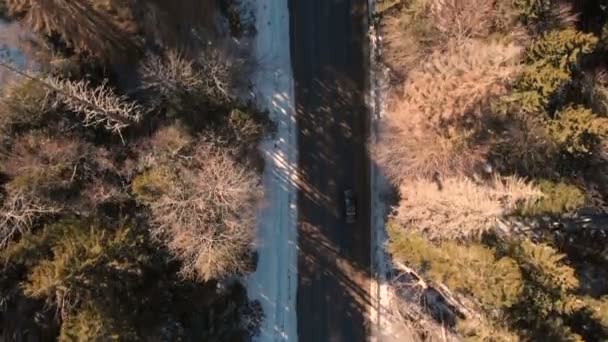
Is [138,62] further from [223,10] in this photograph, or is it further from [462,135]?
[462,135]

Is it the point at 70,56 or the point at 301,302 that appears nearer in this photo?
the point at 70,56

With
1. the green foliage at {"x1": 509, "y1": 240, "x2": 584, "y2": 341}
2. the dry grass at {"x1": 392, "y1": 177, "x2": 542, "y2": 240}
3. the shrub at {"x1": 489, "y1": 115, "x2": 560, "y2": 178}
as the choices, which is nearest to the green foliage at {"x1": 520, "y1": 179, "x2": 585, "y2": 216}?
the dry grass at {"x1": 392, "y1": 177, "x2": 542, "y2": 240}

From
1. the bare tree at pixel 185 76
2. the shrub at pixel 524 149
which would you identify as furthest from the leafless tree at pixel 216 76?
the shrub at pixel 524 149

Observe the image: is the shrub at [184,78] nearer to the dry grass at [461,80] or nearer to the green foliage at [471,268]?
the dry grass at [461,80]

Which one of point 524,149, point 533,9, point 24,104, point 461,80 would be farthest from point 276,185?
point 533,9

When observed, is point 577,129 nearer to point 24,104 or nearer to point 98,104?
point 98,104

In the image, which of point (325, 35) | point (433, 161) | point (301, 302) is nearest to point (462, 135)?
point (433, 161)

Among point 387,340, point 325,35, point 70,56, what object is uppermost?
point 325,35

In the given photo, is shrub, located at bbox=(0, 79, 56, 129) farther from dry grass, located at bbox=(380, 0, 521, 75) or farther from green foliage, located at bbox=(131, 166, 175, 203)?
dry grass, located at bbox=(380, 0, 521, 75)
